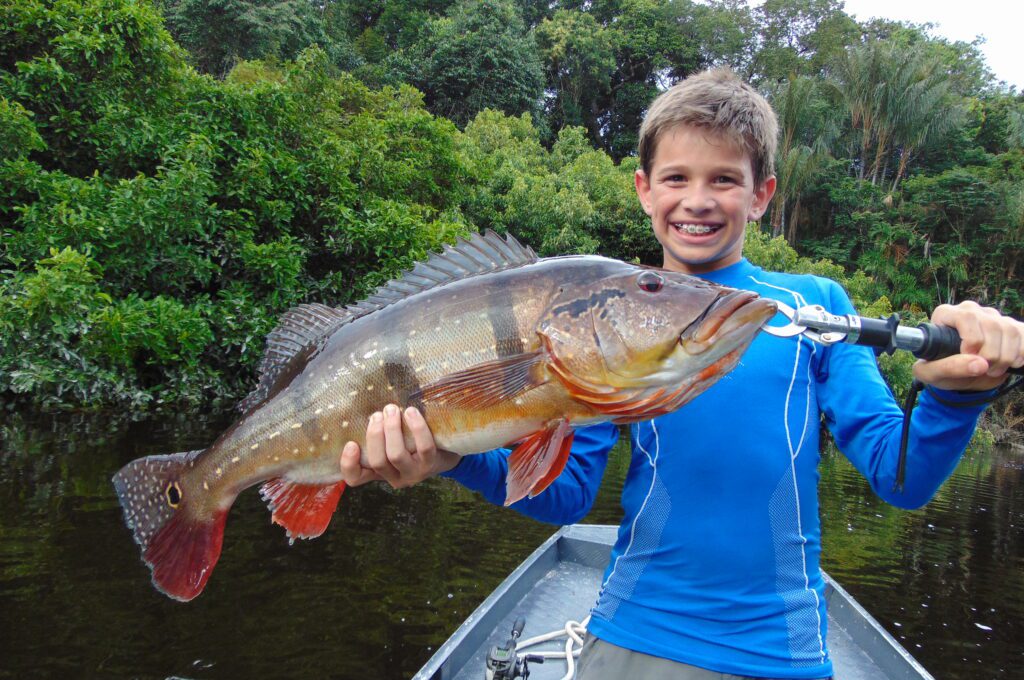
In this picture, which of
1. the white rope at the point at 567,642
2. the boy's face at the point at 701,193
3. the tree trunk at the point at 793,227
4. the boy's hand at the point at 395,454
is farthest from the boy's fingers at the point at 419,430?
the tree trunk at the point at 793,227

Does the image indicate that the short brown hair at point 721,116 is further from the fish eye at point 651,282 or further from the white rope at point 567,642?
the white rope at point 567,642

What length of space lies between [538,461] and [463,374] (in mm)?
318

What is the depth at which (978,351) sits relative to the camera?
1.49m

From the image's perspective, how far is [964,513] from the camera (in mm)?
14023

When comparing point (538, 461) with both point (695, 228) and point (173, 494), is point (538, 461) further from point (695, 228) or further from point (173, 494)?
point (173, 494)

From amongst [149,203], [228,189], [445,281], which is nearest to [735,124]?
[445,281]

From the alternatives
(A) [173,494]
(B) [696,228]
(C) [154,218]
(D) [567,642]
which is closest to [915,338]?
(B) [696,228]

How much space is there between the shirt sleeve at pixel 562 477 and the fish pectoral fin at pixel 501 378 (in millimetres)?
427

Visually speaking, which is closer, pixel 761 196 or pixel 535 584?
pixel 761 196

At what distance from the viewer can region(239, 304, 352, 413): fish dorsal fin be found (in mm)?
2129

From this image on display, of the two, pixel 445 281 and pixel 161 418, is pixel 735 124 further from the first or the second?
pixel 161 418

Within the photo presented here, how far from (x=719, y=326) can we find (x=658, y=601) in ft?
2.79

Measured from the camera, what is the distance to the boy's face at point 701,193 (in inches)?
83.2

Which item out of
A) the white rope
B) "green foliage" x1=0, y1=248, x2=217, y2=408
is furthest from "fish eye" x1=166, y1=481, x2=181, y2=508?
"green foliage" x1=0, y1=248, x2=217, y2=408
